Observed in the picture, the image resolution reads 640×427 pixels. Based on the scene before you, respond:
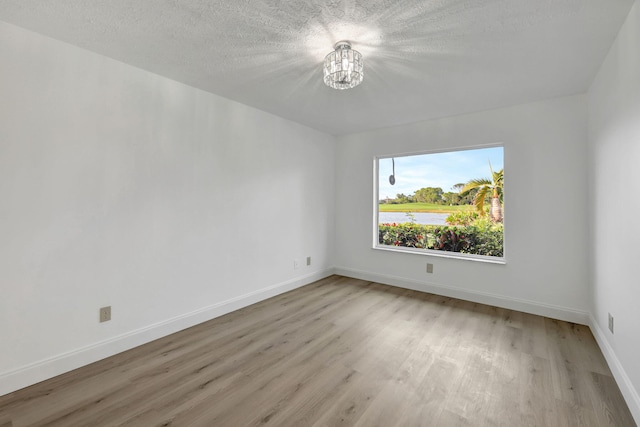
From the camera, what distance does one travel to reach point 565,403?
1.68 m

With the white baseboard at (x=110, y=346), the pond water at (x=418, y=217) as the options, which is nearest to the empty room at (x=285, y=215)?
the white baseboard at (x=110, y=346)

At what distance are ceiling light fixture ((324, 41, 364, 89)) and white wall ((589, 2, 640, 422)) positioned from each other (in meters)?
1.56

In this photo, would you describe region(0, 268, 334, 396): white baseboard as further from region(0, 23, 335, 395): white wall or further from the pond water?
the pond water

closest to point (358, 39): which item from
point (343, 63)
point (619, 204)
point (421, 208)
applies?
point (343, 63)

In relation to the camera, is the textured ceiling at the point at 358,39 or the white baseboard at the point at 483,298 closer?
the textured ceiling at the point at 358,39

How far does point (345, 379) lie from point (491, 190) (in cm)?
293

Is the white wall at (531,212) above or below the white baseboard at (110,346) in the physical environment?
above

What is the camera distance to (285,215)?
3.79 meters

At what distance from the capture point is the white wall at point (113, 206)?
182 centimetres

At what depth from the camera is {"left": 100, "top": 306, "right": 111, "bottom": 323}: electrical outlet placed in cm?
216

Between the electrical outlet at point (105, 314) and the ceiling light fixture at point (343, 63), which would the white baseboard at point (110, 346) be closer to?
the electrical outlet at point (105, 314)

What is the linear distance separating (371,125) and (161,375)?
12.2ft

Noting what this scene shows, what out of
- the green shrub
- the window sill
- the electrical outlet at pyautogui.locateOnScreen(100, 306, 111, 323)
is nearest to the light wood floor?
the electrical outlet at pyautogui.locateOnScreen(100, 306, 111, 323)

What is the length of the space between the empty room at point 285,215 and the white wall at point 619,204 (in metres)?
0.03
